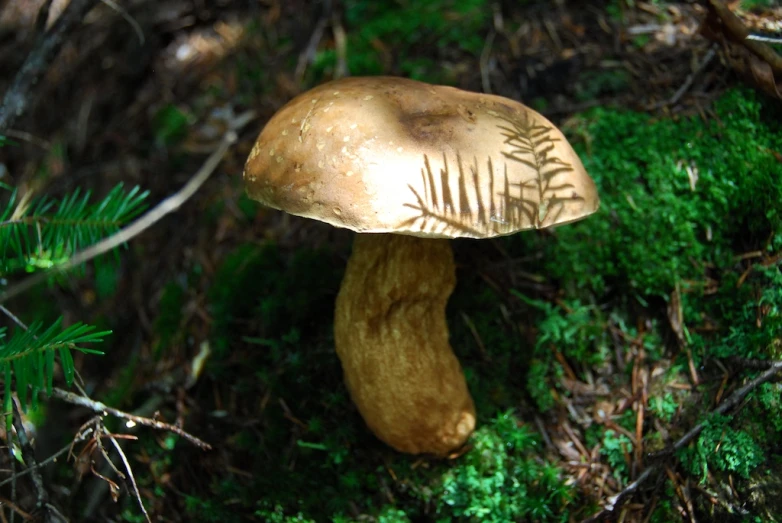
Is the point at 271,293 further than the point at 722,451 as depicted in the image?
Yes

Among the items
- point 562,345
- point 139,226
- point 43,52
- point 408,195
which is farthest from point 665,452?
point 43,52

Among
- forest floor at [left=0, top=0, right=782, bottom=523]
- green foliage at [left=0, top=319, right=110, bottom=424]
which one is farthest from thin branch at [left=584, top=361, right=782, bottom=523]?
green foliage at [left=0, top=319, right=110, bottom=424]

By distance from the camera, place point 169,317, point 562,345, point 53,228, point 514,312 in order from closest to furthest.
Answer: point 53,228
point 562,345
point 514,312
point 169,317

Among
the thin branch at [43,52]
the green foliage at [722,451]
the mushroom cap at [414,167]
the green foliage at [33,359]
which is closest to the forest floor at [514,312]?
the green foliage at [722,451]

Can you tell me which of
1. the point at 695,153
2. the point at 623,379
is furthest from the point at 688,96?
the point at 623,379

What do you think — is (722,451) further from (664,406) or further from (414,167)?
(414,167)

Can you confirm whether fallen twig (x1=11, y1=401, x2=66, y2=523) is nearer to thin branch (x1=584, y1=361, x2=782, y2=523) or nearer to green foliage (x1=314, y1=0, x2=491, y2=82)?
thin branch (x1=584, y1=361, x2=782, y2=523)
